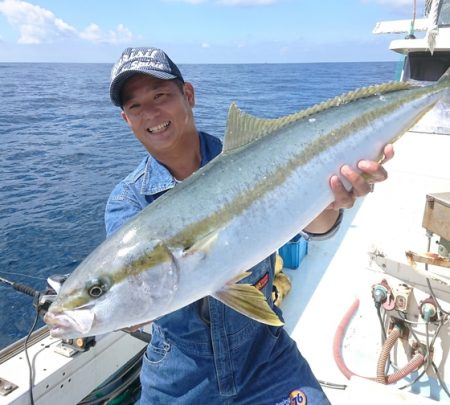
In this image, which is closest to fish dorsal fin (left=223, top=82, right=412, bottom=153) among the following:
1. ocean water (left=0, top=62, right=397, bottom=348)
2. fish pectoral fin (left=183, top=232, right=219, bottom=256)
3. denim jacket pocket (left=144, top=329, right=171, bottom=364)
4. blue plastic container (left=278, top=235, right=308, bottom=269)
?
fish pectoral fin (left=183, top=232, right=219, bottom=256)

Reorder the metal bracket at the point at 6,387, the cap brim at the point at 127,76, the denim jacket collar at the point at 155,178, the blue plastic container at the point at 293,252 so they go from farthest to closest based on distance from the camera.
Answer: the blue plastic container at the point at 293,252 < the metal bracket at the point at 6,387 < the denim jacket collar at the point at 155,178 < the cap brim at the point at 127,76

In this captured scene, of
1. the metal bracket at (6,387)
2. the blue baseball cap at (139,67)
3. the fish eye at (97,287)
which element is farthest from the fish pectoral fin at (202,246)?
the metal bracket at (6,387)

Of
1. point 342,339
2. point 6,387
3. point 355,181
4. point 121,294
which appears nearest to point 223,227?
point 121,294

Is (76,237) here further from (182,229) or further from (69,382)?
(182,229)

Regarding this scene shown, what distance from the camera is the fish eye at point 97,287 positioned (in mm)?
1757

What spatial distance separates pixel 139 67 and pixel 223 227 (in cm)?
110

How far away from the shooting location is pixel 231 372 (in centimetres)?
241

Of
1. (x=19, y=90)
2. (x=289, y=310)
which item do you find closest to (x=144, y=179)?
(x=289, y=310)

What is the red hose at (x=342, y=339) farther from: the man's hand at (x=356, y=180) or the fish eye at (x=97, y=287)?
the fish eye at (x=97, y=287)

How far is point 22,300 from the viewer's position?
24.4ft

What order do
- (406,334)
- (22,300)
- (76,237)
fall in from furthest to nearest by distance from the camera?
(76,237) < (22,300) < (406,334)

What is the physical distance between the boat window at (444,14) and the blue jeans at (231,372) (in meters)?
7.58

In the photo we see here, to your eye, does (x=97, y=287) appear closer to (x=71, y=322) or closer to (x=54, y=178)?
(x=71, y=322)

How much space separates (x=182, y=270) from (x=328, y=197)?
82 cm
